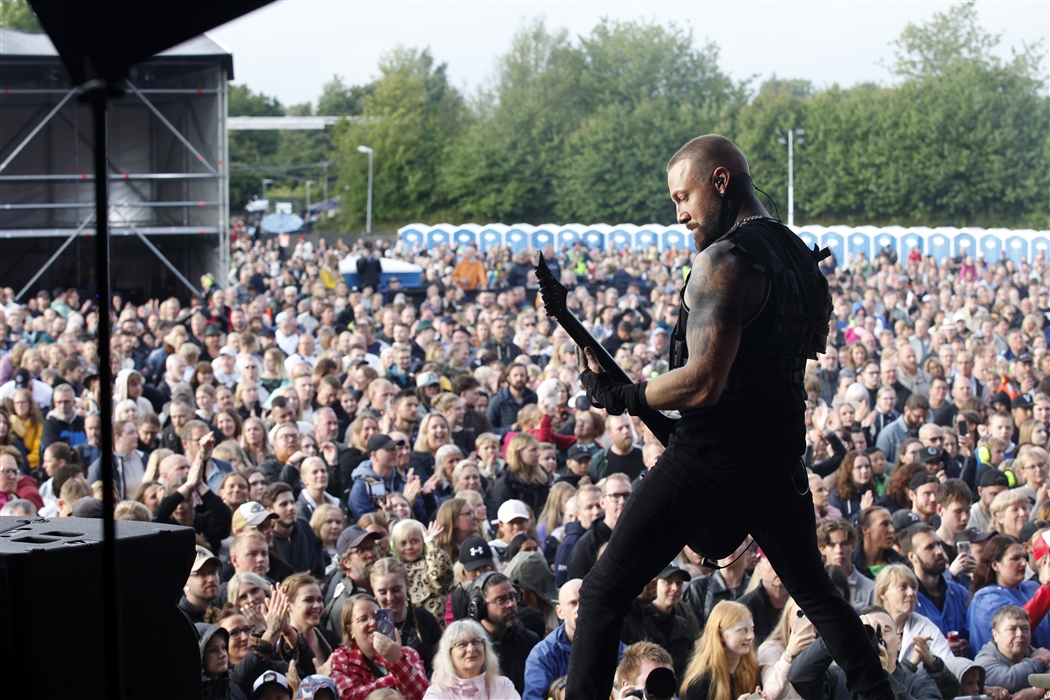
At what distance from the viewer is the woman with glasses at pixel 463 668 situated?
4602 millimetres

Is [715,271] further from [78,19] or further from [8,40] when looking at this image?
[8,40]

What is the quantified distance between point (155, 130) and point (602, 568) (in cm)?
2173

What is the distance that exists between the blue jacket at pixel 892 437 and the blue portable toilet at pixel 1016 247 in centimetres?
2402

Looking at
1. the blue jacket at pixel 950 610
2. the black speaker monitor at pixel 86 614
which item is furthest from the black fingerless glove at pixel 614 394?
the blue jacket at pixel 950 610

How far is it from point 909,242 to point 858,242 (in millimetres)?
1511

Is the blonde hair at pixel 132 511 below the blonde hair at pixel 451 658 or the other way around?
the other way around

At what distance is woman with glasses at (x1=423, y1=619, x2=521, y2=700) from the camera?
4.60m

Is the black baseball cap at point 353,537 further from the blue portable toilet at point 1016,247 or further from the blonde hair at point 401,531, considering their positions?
the blue portable toilet at point 1016,247

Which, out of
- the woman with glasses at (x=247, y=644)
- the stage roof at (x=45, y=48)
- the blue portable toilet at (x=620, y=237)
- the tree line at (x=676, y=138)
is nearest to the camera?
the woman with glasses at (x=247, y=644)

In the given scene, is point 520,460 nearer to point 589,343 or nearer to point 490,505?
point 490,505

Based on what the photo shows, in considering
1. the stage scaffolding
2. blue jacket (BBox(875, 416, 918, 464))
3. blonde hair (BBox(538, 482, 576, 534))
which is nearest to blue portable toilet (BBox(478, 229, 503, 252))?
the stage scaffolding

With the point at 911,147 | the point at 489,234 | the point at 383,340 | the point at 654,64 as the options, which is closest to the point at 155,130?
the point at 383,340

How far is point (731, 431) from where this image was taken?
9.21ft

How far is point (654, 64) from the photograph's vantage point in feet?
206
